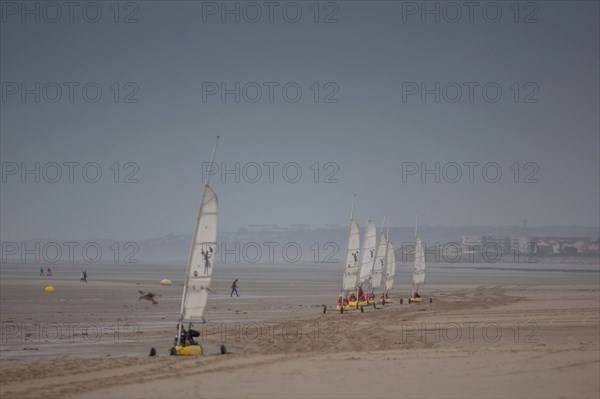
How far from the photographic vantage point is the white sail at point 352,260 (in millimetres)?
43156

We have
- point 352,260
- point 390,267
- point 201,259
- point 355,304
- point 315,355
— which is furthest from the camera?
point 390,267

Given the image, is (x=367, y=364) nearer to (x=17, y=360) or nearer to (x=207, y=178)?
(x=207, y=178)

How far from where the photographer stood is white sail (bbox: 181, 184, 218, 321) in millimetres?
22969

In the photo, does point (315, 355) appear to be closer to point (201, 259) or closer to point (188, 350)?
point (188, 350)

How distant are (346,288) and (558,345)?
1951 cm

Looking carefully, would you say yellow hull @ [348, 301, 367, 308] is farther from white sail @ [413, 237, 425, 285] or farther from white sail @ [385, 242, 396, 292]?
white sail @ [413, 237, 425, 285]

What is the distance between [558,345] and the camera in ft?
77.7

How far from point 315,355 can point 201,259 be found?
4.38 metres

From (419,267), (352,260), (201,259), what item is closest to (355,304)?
(352,260)

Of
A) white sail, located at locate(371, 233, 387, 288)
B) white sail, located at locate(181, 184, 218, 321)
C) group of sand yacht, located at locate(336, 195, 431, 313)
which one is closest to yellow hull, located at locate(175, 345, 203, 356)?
white sail, located at locate(181, 184, 218, 321)

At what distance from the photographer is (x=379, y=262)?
54.4m

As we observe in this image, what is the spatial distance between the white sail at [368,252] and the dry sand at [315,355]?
790cm

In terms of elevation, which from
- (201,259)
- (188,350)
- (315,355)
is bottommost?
(315,355)

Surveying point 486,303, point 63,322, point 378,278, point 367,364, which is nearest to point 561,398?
point 367,364
